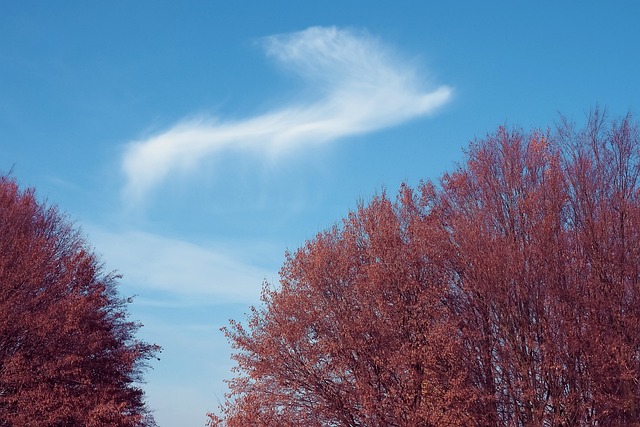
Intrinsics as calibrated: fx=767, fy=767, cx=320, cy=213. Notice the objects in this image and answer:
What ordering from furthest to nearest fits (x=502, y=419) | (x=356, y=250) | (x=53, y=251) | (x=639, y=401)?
1. (x=53, y=251)
2. (x=356, y=250)
3. (x=502, y=419)
4. (x=639, y=401)

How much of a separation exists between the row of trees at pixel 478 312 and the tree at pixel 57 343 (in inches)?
312

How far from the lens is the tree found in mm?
34938

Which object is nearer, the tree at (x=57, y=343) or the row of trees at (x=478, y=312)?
the row of trees at (x=478, y=312)

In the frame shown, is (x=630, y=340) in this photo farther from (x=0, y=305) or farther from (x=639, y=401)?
(x=0, y=305)

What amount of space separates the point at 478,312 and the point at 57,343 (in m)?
20.0

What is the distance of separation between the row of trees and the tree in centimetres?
793

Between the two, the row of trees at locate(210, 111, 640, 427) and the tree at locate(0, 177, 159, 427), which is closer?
the row of trees at locate(210, 111, 640, 427)

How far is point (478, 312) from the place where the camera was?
32.5 meters

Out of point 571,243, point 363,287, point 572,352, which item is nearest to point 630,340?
point 572,352

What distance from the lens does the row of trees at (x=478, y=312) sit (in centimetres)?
2889

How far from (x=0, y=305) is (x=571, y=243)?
25455mm

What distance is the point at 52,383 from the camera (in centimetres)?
3638

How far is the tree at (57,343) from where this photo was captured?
34.9m

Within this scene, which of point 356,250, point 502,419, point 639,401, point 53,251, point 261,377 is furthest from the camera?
point 53,251
